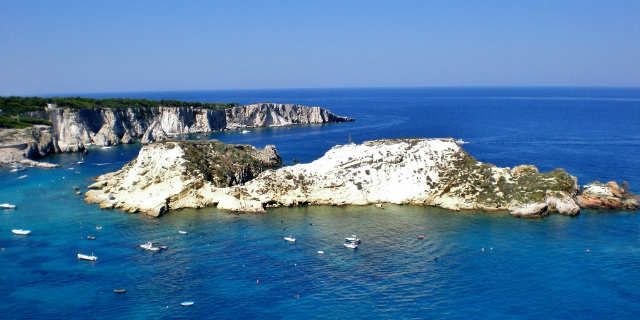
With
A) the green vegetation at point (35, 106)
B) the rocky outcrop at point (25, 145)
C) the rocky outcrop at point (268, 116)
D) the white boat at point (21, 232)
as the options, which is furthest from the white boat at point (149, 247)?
the rocky outcrop at point (268, 116)

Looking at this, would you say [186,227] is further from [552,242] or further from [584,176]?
[584,176]

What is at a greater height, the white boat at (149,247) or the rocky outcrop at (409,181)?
the rocky outcrop at (409,181)

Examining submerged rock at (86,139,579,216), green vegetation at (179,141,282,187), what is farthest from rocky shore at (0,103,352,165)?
green vegetation at (179,141,282,187)

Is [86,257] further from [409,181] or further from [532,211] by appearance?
[532,211]

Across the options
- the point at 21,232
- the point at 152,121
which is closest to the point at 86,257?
the point at 21,232

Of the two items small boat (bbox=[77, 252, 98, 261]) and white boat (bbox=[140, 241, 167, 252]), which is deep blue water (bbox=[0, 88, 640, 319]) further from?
white boat (bbox=[140, 241, 167, 252])

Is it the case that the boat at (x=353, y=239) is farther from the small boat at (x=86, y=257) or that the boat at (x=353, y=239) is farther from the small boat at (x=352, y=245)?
the small boat at (x=86, y=257)
